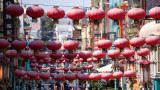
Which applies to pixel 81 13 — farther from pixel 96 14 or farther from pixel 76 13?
pixel 96 14

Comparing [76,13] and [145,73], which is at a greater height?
[76,13]

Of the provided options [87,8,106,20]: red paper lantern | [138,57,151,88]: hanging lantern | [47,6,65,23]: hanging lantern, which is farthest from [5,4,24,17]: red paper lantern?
[138,57,151,88]: hanging lantern

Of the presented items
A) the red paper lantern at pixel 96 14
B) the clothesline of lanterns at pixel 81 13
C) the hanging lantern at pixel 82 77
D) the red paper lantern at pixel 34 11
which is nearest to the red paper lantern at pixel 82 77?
the hanging lantern at pixel 82 77

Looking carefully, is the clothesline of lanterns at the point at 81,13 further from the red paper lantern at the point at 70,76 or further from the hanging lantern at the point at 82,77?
the hanging lantern at the point at 82,77

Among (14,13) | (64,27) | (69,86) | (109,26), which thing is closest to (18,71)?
(14,13)

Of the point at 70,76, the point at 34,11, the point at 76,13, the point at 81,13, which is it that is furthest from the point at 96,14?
the point at 70,76

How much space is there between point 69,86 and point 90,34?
69.8 ft

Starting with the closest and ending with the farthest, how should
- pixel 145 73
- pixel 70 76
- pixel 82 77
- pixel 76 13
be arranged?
1. pixel 76 13
2. pixel 70 76
3. pixel 82 77
4. pixel 145 73

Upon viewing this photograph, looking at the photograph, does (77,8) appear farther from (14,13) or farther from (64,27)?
(64,27)

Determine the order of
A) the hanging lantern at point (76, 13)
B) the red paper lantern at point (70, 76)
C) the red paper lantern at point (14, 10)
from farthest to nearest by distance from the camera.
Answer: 1. the red paper lantern at point (70, 76)
2. the hanging lantern at point (76, 13)
3. the red paper lantern at point (14, 10)

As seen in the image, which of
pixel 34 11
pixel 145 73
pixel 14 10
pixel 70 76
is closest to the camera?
pixel 14 10

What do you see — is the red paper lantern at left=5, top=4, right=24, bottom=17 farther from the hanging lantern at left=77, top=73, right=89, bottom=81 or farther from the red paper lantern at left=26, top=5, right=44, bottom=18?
the hanging lantern at left=77, top=73, right=89, bottom=81

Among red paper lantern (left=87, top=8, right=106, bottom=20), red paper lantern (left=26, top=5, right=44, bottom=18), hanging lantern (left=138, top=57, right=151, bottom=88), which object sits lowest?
hanging lantern (left=138, top=57, right=151, bottom=88)

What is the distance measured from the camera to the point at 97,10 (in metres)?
16.0
